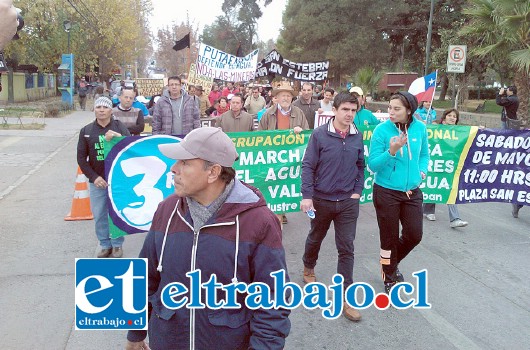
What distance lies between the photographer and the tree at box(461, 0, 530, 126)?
13.2 m

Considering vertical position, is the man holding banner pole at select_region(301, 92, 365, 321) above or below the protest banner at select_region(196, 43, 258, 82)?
below

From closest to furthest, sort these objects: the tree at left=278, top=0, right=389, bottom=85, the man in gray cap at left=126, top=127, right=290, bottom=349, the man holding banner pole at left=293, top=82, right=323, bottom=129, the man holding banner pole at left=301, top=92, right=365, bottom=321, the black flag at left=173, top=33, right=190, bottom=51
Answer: the man in gray cap at left=126, top=127, right=290, bottom=349 → the man holding banner pole at left=301, top=92, right=365, bottom=321 → the man holding banner pole at left=293, top=82, right=323, bottom=129 → the black flag at left=173, top=33, right=190, bottom=51 → the tree at left=278, top=0, right=389, bottom=85

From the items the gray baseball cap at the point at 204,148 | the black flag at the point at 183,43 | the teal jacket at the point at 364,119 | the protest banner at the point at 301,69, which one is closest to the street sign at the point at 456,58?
the protest banner at the point at 301,69

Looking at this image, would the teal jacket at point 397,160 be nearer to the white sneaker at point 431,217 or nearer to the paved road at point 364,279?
the paved road at point 364,279

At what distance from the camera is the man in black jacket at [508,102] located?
12.8 metres

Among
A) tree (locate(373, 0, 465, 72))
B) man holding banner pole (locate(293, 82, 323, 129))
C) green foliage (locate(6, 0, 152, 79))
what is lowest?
man holding banner pole (locate(293, 82, 323, 129))

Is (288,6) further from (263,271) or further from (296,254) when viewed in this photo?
(263,271)

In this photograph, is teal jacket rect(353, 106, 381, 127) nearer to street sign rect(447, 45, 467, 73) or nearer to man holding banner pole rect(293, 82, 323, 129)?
man holding banner pole rect(293, 82, 323, 129)

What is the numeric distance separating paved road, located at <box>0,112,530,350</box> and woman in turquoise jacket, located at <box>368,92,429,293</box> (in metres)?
0.78

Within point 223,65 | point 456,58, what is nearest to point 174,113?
point 223,65

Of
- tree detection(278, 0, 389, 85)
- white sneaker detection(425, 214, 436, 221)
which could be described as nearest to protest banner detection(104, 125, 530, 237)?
white sneaker detection(425, 214, 436, 221)

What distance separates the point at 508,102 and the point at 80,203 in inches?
415

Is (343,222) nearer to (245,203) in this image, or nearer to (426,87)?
(245,203)

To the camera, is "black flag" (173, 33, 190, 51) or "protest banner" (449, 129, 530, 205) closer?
"protest banner" (449, 129, 530, 205)
